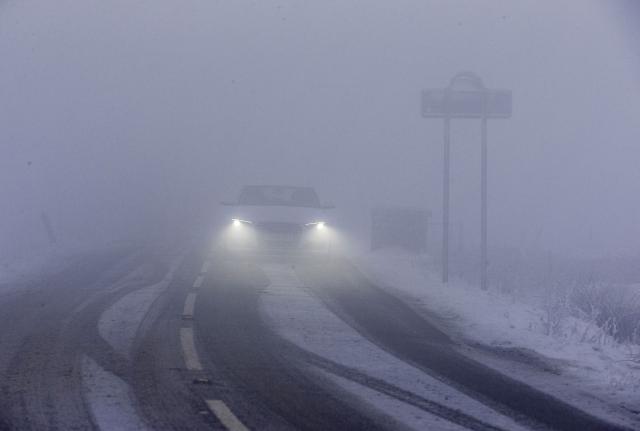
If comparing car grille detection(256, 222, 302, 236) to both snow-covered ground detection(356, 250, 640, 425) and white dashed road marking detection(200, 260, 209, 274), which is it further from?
snow-covered ground detection(356, 250, 640, 425)

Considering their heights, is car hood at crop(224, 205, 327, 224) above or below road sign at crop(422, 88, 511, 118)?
below

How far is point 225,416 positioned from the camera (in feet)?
23.4

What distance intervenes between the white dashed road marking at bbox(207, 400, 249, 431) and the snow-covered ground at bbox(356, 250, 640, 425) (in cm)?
303

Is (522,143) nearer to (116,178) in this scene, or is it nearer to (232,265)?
(116,178)

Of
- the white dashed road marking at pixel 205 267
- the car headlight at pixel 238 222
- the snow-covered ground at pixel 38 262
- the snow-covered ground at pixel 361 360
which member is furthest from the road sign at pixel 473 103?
the snow-covered ground at pixel 38 262

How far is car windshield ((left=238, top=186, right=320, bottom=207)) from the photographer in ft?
76.6

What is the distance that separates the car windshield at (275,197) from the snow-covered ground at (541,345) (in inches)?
275

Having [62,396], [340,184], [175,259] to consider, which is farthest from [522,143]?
[62,396]

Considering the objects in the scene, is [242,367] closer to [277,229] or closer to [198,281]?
[198,281]

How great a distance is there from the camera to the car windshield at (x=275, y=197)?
23.3 m

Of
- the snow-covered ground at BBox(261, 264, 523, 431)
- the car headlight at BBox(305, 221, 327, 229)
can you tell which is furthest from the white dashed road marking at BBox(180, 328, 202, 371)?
the car headlight at BBox(305, 221, 327, 229)

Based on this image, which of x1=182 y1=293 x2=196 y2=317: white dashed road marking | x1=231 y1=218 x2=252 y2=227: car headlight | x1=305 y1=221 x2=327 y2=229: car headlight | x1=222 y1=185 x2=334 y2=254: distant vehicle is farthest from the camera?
x1=305 y1=221 x2=327 y2=229: car headlight

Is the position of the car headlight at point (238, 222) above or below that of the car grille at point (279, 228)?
above

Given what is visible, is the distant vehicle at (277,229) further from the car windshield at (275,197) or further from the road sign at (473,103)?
the road sign at (473,103)
